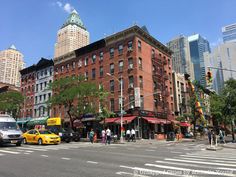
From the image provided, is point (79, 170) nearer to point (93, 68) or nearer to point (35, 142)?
point (35, 142)

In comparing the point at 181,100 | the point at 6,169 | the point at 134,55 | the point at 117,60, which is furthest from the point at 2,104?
the point at 6,169

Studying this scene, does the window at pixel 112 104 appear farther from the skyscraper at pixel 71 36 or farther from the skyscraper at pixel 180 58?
the skyscraper at pixel 180 58

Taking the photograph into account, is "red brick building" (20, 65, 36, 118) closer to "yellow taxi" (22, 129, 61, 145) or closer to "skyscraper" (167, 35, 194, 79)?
"yellow taxi" (22, 129, 61, 145)

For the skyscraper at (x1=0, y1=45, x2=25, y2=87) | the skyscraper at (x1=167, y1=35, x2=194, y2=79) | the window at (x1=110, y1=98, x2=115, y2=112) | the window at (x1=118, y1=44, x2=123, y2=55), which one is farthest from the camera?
the skyscraper at (x1=167, y1=35, x2=194, y2=79)

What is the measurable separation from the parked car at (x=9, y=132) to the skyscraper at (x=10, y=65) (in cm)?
11604

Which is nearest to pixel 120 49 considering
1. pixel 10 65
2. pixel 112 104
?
pixel 112 104

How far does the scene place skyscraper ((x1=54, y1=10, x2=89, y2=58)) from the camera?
433 ft

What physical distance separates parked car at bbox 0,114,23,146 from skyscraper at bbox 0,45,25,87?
116 metres

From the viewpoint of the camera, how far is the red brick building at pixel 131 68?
39.6m

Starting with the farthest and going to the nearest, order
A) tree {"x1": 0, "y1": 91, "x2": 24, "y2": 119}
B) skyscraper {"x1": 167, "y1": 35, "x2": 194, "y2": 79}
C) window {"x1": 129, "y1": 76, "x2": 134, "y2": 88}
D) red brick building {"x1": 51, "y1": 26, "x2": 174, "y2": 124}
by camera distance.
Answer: skyscraper {"x1": 167, "y1": 35, "x2": 194, "y2": 79} → tree {"x1": 0, "y1": 91, "x2": 24, "y2": 119} → red brick building {"x1": 51, "y1": 26, "x2": 174, "y2": 124} → window {"x1": 129, "y1": 76, "x2": 134, "y2": 88}

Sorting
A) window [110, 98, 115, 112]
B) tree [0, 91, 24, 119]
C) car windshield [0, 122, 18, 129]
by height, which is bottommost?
car windshield [0, 122, 18, 129]

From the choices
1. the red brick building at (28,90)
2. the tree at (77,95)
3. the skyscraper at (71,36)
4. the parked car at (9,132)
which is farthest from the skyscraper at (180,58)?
the parked car at (9,132)

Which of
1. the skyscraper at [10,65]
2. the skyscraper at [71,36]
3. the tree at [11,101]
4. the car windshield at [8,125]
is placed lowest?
the car windshield at [8,125]

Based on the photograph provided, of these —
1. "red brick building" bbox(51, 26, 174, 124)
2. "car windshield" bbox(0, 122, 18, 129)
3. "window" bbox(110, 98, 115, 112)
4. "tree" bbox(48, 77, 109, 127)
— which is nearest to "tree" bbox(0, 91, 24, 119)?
"red brick building" bbox(51, 26, 174, 124)
